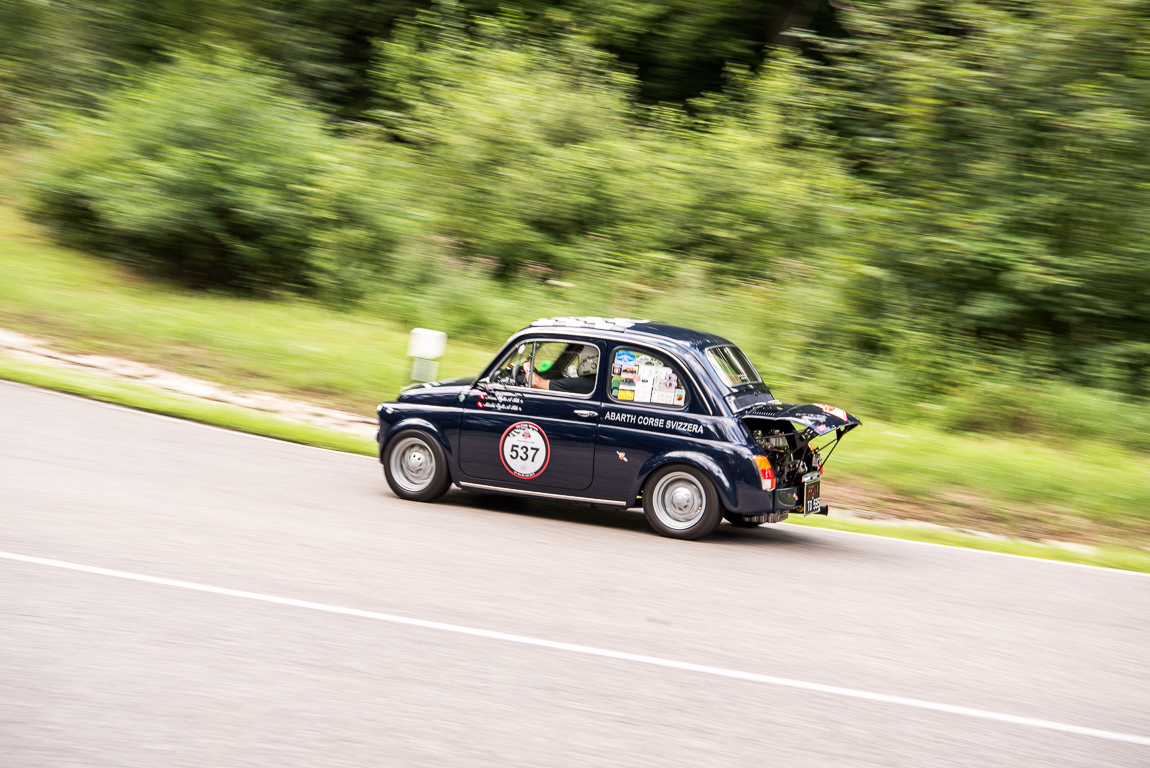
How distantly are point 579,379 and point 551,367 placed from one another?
0.98 feet

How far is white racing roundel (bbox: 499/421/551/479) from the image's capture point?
364 inches

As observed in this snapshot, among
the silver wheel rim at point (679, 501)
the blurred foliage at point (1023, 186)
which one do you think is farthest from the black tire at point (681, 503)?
the blurred foliage at point (1023, 186)

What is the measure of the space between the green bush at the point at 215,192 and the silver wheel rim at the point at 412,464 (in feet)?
33.5

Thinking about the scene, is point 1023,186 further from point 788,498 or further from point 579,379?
point 579,379

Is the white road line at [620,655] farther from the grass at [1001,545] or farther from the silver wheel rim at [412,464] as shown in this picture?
the grass at [1001,545]

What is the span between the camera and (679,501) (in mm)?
8906

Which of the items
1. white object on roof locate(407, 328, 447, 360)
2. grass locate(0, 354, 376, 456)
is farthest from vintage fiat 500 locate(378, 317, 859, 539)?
grass locate(0, 354, 376, 456)

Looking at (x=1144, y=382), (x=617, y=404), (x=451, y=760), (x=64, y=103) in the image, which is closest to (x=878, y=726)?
(x=451, y=760)

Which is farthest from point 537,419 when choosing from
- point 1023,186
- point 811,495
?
point 1023,186

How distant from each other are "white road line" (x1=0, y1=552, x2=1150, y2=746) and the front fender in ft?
9.15

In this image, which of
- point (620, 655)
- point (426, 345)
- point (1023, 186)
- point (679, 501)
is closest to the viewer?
point (620, 655)

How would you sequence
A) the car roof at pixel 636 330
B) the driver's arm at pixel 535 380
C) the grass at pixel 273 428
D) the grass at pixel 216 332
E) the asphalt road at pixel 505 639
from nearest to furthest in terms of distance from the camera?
the asphalt road at pixel 505 639 < the car roof at pixel 636 330 < the driver's arm at pixel 535 380 < the grass at pixel 273 428 < the grass at pixel 216 332

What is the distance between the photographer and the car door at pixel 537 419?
916 cm

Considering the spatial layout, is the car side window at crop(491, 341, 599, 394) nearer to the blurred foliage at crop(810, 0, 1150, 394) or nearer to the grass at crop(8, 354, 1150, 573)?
the grass at crop(8, 354, 1150, 573)
